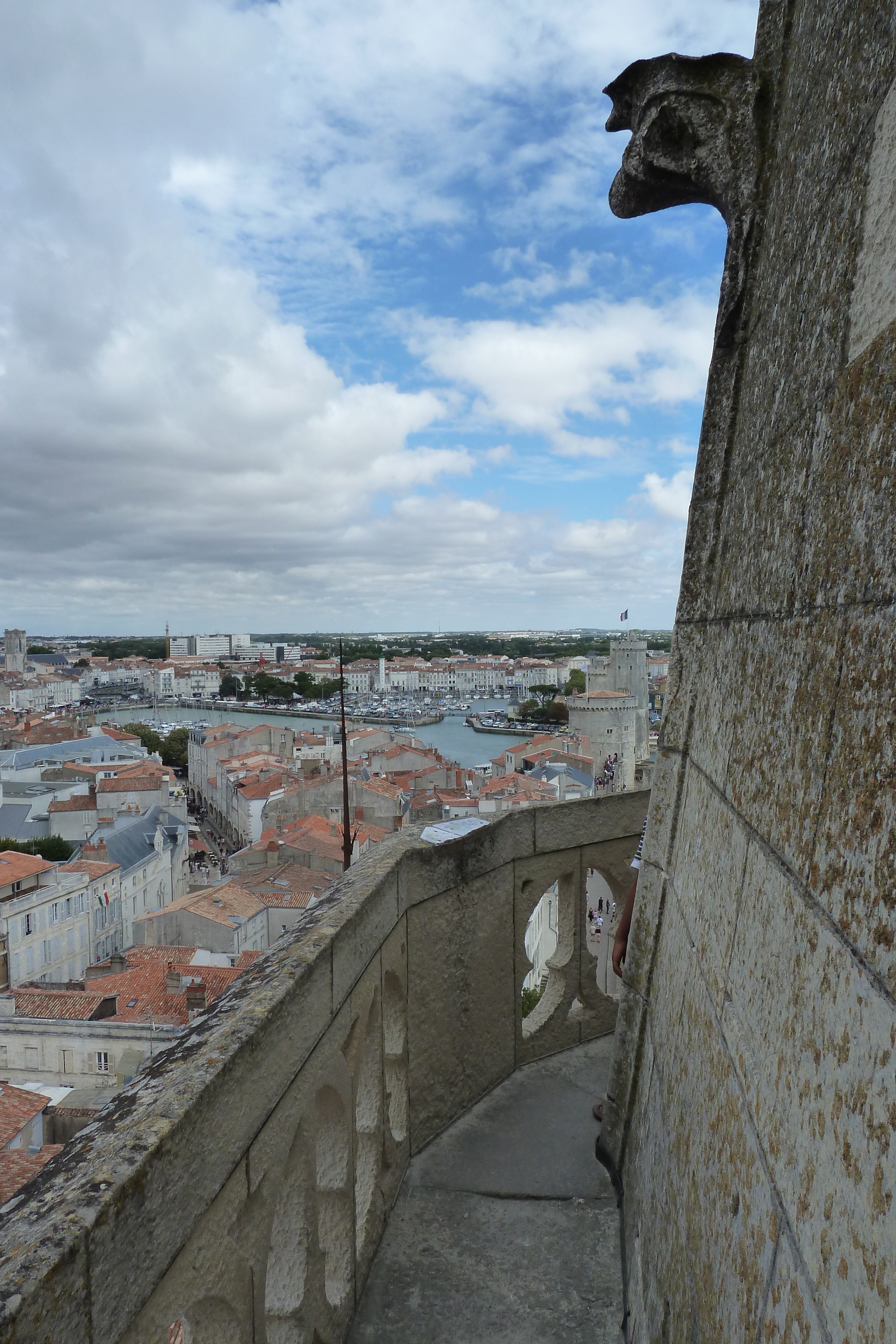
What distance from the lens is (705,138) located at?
6.91ft

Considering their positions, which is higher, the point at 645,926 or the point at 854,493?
the point at 854,493

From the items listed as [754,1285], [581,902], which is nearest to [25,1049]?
[581,902]

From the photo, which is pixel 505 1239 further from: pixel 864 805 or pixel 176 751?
pixel 176 751

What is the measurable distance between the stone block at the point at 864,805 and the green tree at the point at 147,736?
6847 centimetres

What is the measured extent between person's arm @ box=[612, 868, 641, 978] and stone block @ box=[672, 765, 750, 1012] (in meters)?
0.90

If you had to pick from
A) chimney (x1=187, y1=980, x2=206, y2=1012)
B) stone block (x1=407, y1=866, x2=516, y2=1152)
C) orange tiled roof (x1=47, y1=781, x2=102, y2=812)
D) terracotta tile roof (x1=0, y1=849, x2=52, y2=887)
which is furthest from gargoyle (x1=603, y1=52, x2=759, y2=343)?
orange tiled roof (x1=47, y1=781, x2=102, y2=812)

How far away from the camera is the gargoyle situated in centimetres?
203

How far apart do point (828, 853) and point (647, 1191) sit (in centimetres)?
171

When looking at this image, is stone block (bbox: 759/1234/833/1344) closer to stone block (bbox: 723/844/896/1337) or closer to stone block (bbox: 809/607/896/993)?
stone block (bbox: 723/844/896/1337)

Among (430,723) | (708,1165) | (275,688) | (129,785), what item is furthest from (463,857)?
(275,688)

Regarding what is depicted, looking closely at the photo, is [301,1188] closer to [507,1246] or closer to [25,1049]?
[507,1246]

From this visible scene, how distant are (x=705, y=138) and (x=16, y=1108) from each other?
44.3 ft

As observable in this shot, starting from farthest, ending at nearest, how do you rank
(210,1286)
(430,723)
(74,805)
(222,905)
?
1. (430,723)
2. (74,805)
3. (222,905)
4. (210,1286)

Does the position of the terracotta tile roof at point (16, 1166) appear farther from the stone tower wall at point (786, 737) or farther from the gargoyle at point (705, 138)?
the gargoyle at point (705, 138)
